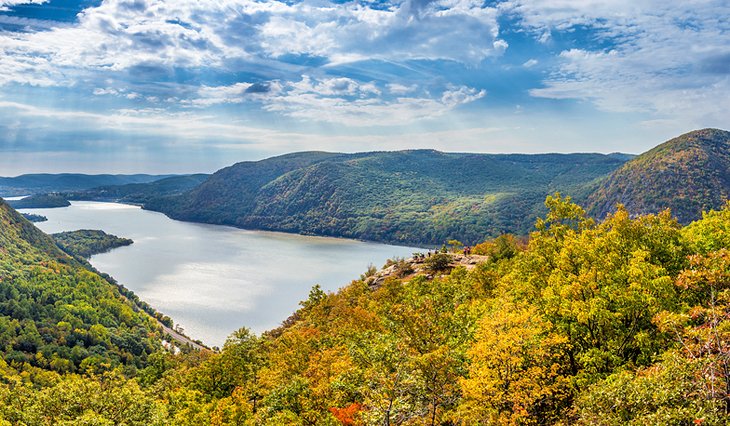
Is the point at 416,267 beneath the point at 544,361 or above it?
beneath

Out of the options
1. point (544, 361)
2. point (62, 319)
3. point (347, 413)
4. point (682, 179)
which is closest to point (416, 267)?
point (347, 413)

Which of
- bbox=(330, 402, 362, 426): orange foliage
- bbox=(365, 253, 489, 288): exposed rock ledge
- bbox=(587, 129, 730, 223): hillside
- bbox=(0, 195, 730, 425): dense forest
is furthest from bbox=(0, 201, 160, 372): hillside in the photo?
bbox=(587, 129, 730, 223): hillside

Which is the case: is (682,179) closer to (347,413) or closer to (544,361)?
(544,361)

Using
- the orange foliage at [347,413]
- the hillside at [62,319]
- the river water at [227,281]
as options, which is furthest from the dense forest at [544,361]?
the river water at [227,281]

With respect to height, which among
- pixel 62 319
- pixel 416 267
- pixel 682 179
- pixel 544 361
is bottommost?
pixel 62 319

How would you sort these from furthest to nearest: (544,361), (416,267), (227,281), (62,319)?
1. (227,281)
2. (62,319)
3. (416,267)
4. (544,361)

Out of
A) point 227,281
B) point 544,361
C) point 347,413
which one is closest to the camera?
point 544,361

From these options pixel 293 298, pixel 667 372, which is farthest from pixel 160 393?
pixel 293 298

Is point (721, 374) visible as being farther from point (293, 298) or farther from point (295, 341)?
point (293, 298)

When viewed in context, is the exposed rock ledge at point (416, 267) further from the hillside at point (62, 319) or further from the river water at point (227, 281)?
the hillside at point (62, 319)
